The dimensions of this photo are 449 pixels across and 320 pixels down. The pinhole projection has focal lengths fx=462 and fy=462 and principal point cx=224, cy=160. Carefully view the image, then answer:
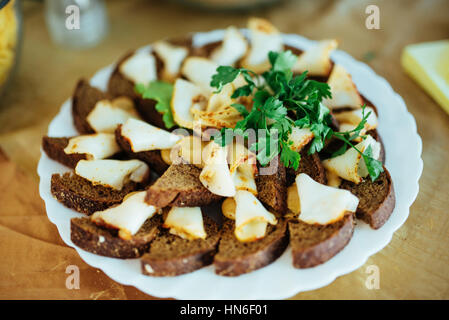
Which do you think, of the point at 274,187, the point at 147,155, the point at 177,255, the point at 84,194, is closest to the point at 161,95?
the point at 147,155

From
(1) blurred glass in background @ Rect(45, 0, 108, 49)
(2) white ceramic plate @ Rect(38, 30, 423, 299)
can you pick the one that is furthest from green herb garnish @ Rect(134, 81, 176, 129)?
(1) blurred glass in background @ Rect(45, 0, 108, 49)

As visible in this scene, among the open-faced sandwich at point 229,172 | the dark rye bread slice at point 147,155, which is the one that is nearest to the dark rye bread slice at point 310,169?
the open-faced sandwich at point 229,172

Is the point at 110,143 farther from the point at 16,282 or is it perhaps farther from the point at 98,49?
the point at 98,49

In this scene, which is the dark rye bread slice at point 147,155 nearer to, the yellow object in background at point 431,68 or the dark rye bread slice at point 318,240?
the dark rye bread slice at point 318,240

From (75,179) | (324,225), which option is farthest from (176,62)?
(324,225)

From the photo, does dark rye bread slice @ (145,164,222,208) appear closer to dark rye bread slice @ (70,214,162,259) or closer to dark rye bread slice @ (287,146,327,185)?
dark rye bread slice @ (70,214,162,259)
